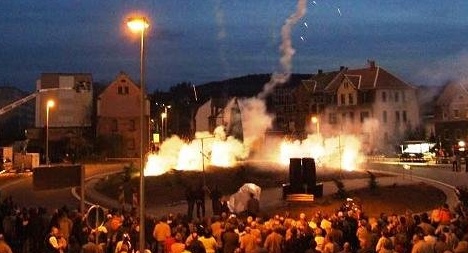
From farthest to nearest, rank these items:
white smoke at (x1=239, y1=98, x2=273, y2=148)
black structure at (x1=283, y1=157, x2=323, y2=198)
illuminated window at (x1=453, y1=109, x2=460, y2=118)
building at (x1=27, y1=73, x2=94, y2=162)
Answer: illuminated window at (x1=453, y1=109, x2=460, y2=118), building at (x1=27, y1=73, x2=94, y2=162), white smoke at (x1=239, y1=98, x2=273, y2=148), black structure at (x1=283, y1=157, x2=323, y2=198)

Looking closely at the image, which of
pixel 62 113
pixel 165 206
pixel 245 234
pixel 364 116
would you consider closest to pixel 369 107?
pixel 364 116

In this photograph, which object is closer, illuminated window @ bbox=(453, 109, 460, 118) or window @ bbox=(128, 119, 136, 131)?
window @ bbox=(128, 119, 136, 131)

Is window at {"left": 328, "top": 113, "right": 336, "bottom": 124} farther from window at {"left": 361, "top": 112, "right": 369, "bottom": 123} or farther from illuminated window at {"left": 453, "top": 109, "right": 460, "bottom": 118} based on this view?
illuminated window at {"left": 453, "top": 109, "right": 460, "bottom": 118}

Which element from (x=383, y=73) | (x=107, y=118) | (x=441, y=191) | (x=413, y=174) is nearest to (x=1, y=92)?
(x=107, y=118)

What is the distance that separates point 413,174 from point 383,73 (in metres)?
44.3

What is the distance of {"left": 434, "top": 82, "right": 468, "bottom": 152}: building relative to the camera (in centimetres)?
8313

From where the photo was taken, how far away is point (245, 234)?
14.7 m

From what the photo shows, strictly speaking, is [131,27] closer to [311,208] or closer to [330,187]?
[311,208]

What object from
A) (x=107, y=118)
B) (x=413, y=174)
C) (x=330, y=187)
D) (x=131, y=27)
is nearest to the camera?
(x=131, y=27)

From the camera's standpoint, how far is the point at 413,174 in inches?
1823

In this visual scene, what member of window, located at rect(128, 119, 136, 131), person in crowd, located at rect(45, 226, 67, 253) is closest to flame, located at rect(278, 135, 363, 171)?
window, located at rect(128, 119, 136, 131)

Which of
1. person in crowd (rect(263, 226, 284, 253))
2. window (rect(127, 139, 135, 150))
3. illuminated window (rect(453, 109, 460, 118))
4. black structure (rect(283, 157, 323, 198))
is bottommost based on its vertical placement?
person in crowd (rect(263, 226, 284, 253))

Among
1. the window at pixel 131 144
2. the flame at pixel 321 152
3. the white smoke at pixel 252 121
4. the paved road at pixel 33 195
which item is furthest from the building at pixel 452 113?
the paved road at pixel 33 195

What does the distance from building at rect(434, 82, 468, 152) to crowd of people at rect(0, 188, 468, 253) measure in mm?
67961
